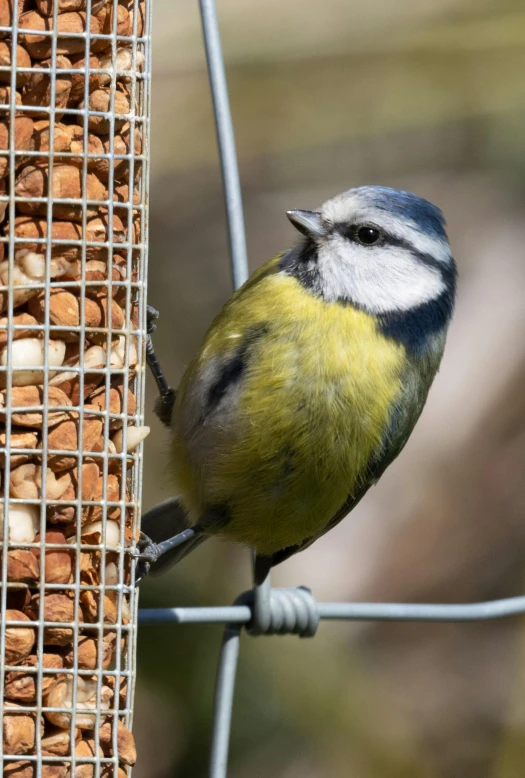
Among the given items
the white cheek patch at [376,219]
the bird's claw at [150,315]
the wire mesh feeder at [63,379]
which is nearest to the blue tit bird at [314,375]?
the white cheek patch at [376,219]

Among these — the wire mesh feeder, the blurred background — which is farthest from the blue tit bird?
the blurred background

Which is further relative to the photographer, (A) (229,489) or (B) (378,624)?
(B) (378,624)

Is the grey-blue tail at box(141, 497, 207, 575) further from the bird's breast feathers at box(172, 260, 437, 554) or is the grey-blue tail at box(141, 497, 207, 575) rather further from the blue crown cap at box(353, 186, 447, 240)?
the blue crown cap at box(353, 186, 447, 240)

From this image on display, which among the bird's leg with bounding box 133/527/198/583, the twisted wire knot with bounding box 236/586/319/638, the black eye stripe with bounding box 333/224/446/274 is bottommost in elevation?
the twisted wire knot with bounding box 236/586/319/638

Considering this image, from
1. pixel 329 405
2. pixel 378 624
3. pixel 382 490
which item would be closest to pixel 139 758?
pixel 378 624

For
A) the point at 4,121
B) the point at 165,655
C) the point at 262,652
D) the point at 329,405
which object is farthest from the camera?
the point at 262,652

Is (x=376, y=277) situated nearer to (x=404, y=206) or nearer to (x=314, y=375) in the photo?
(x=404, y=206)

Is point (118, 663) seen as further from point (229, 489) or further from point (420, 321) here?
point (420, 321)
